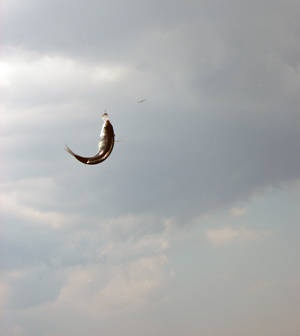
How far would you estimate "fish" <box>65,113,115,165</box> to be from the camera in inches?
2576

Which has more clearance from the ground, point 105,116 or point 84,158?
point 105,116

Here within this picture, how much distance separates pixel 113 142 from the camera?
68125mm

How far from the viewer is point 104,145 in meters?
67.4

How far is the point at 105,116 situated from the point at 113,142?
10.6 feet

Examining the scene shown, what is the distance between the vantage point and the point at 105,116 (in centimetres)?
6944

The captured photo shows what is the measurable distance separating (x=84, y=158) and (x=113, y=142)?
4730mm

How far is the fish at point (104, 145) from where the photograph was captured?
215 ft

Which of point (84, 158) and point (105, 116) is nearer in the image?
point (84, 158)

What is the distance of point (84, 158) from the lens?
64625mm

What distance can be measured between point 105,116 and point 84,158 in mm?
6843
